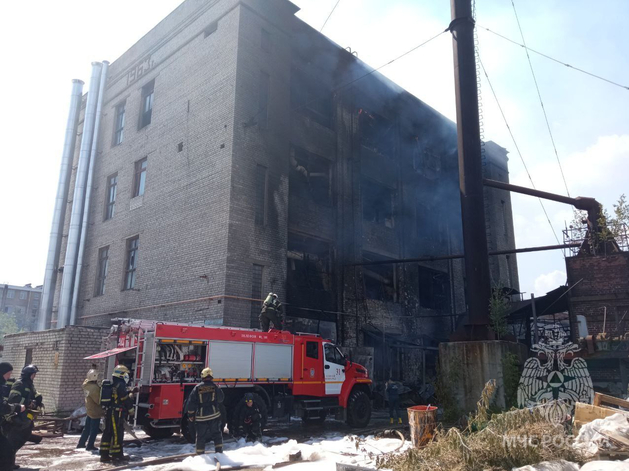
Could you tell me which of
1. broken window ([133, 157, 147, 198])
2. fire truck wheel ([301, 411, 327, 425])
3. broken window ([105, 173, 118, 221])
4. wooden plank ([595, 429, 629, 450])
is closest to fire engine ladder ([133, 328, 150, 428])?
fire truck wheel ([301, 411, 327, 425])

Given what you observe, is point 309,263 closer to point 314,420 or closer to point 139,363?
point 314,420

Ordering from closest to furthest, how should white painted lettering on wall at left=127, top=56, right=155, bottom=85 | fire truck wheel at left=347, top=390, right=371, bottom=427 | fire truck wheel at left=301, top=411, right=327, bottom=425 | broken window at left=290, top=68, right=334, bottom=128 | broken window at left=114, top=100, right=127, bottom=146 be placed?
1. fire truck wheel at left=301, top=411, right=327, bottom=425
2. fire truck wheel at left=347, top=390, right=371, bottom=427
3. broken window at left=290, top=68, right=334, bottom=128
4. white painted lettering on wall at left=127, top=56, right=155, bottom=85
5. broken window at left=114, top=100, right=127, bottom=146

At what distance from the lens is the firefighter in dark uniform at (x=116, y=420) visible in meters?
8.13

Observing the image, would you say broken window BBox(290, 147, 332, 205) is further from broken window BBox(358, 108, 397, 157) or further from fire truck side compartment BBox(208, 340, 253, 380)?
fire truck side compartment BBox(208, 340, 253, 380)

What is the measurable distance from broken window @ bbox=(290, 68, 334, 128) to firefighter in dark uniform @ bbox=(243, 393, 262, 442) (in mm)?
12404

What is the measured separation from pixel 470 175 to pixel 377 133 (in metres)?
12.2

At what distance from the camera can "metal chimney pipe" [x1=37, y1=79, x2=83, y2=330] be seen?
22125 mm

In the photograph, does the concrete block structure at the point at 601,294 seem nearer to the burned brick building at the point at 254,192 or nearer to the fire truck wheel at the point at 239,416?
the burned brick building at the point at 254,192

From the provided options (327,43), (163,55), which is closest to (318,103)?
(327,43)

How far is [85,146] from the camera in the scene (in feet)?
74.1

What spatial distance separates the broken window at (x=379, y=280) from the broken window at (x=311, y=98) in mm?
6525

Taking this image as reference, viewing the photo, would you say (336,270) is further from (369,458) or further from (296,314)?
(369,458)

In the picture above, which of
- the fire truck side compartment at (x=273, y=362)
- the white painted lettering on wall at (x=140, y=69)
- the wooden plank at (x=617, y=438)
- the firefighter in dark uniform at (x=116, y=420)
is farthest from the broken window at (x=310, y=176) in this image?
the wooden plank at (x=617, y=438)

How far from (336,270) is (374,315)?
9.95 ft
